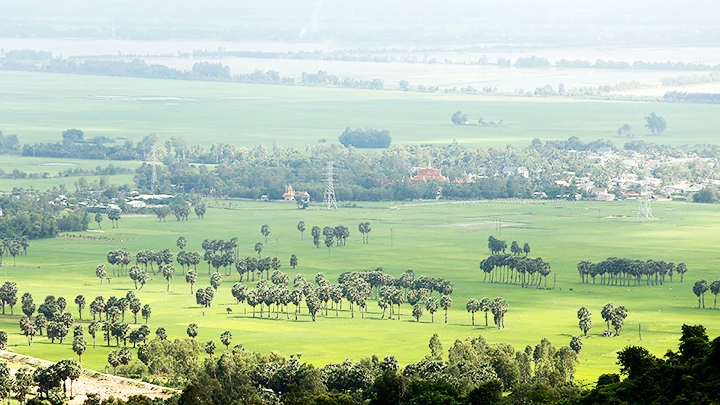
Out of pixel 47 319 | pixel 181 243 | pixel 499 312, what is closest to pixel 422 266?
pixel 181 243

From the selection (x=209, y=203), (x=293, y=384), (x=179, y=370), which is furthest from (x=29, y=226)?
(x=293, y=384)

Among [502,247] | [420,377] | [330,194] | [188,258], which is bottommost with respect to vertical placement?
[420,377]

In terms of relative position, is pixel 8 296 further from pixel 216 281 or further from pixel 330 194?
pixel 330 194

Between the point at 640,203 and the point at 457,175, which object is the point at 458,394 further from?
the point at 457,175

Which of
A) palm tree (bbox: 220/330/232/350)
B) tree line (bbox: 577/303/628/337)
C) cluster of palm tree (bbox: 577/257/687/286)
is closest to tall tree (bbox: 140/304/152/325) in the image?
palm tree (bbox: 220/330/232/350)

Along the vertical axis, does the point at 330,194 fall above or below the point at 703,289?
above

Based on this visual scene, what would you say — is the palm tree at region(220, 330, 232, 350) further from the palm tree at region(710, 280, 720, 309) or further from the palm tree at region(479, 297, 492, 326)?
the palm tree at region(710, 280, 720, 309)

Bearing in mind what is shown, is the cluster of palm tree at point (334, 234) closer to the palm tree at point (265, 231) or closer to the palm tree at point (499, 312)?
the palm tree at point (265, 231)
